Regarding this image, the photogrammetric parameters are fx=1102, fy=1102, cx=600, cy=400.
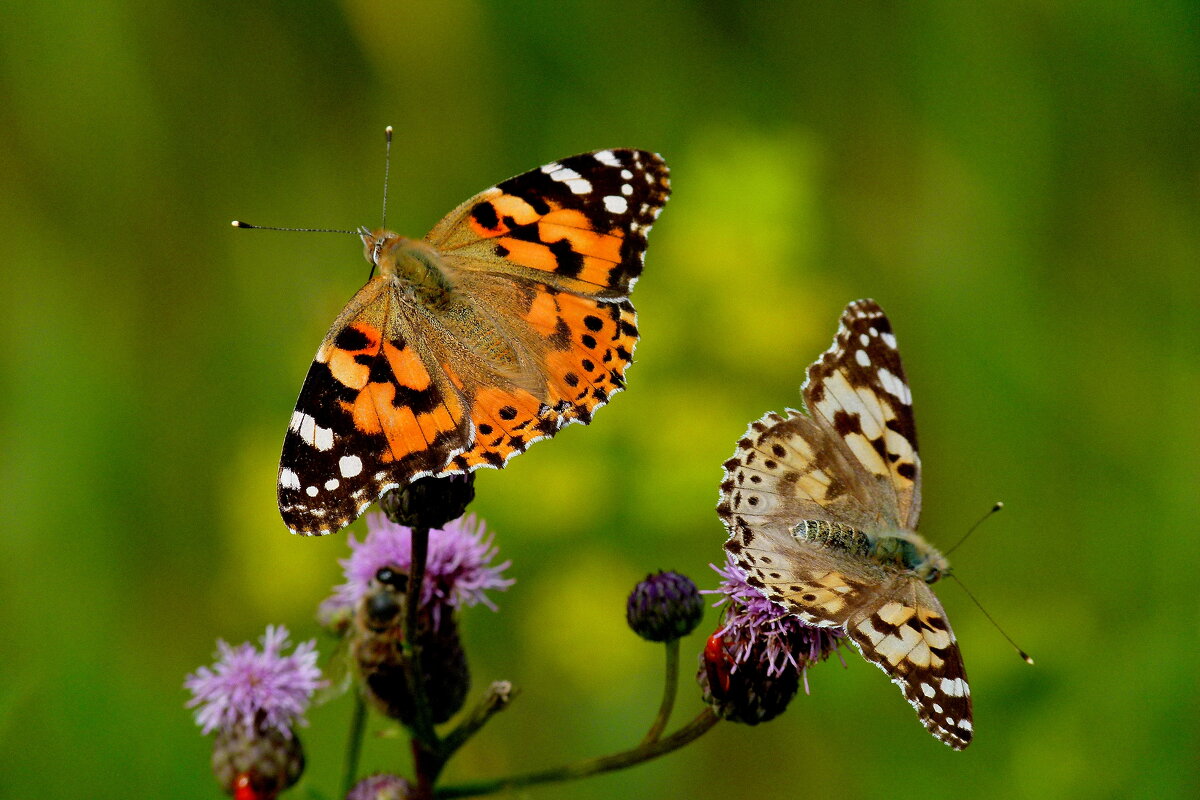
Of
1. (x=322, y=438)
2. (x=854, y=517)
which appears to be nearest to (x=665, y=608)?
(x=854, y=517)

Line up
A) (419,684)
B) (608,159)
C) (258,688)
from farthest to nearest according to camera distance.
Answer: (608,159) < (258,688) < (419,684)

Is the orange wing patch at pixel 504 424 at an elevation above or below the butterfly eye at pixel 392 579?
above

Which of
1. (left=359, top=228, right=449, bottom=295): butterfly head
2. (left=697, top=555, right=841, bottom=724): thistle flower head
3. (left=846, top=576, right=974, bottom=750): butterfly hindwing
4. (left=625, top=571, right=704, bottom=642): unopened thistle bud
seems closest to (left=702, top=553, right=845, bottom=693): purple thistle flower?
(left=697, top=555, right=841, bottom=724): thistle flower head

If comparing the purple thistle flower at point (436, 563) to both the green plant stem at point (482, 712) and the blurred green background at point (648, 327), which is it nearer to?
the green plant stem at point (482, 712)

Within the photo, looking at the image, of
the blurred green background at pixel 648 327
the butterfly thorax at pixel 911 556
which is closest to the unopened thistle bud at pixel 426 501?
the butterfly thorax at pixel 911 556

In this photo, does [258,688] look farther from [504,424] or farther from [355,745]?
[504,424]

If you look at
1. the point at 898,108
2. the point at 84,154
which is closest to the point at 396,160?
the point at 84,154
